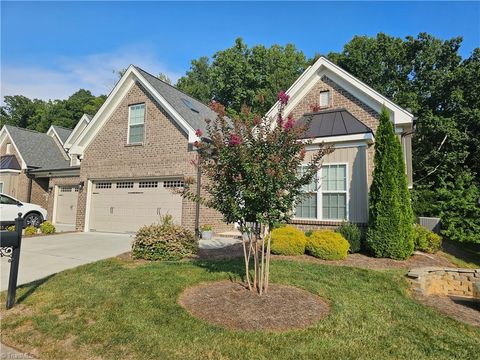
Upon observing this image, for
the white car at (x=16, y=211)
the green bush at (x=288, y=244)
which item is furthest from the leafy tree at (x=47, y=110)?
the green bush at (x=288, y=244)

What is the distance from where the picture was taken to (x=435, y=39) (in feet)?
77.0

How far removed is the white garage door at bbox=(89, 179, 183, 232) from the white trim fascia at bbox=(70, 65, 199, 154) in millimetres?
2116

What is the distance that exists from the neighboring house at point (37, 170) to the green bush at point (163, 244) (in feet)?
35.9

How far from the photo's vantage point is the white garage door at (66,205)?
17531mm

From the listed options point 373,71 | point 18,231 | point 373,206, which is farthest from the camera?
point 373,71

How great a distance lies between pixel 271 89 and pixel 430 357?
29.9 meters

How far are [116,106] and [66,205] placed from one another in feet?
22.5

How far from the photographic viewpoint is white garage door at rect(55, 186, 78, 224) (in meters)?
17.5

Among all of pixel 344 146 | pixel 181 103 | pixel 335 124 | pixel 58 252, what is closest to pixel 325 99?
pixel 335 124

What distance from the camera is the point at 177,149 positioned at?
13.0 meters

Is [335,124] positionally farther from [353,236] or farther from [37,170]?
[37,170]

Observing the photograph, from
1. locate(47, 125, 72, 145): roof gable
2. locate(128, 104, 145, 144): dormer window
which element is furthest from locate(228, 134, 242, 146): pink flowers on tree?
locate(47, 125, 72, 145): roof gable

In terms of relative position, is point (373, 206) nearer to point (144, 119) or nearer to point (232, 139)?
point (232, 139)

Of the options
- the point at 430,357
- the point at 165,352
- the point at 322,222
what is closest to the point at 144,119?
the point at 322,222
